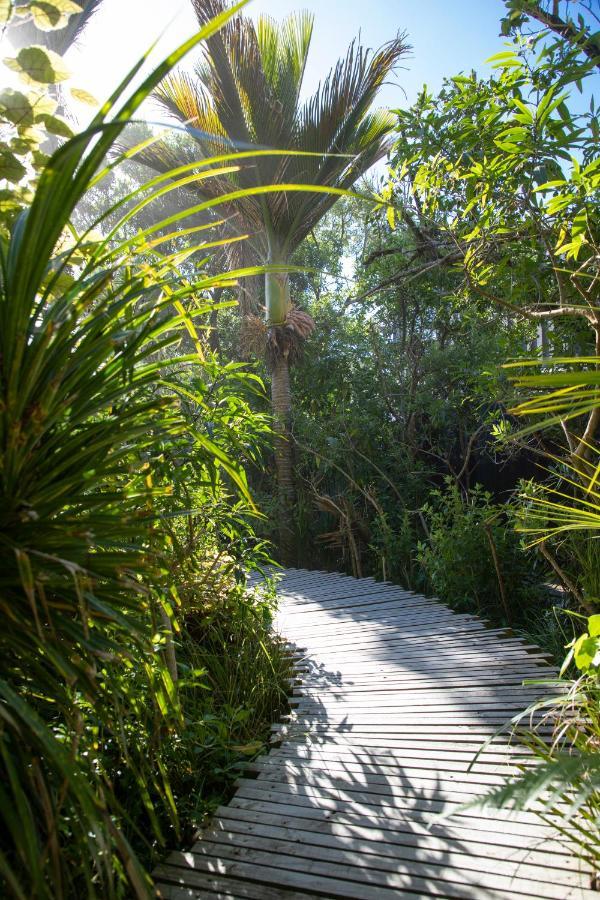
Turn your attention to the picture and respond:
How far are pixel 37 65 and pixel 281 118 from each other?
6.67 meters

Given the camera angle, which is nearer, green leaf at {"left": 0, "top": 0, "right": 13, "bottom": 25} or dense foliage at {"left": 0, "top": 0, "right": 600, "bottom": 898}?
dense foliage at {"left": 0, "top": 0, "right": 600, "bottom": 898}

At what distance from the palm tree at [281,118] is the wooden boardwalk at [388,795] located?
424 cm

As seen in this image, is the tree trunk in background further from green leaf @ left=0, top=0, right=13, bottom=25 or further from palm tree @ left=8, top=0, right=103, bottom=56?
green leaf @ left=0, top=0, right=13, bottom=25

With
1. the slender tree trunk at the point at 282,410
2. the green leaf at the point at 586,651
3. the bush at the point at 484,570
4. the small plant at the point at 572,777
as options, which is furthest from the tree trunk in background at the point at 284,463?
the green leaf at the point at 586,651

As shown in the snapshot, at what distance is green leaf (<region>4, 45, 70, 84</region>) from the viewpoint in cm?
141

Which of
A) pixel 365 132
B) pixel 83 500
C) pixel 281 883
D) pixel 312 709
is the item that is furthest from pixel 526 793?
pixel 365 132

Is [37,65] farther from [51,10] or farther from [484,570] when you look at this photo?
[484,570]

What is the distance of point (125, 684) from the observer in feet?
4.85

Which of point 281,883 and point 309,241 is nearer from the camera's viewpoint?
point 281,883

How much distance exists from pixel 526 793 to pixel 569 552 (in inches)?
157

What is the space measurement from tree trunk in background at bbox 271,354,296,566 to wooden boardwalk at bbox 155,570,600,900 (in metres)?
4.09

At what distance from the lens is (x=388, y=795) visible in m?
2.04

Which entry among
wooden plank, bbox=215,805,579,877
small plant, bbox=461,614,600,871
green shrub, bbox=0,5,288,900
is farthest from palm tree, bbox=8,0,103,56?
small plant, bbox=461,614,600,871

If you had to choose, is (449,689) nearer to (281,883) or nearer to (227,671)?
(227,671)
